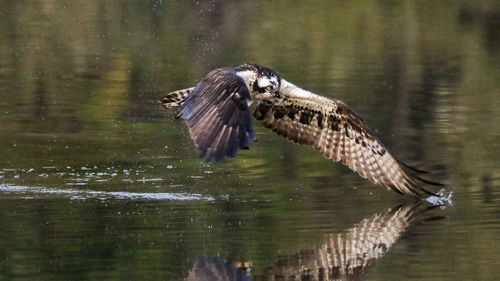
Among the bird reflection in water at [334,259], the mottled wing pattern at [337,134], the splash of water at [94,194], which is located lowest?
the bird reflection in water at [334,259]

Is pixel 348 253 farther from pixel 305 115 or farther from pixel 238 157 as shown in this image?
pixel 238 157

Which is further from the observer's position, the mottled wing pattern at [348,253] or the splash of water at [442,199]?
the splash of water at [442,199]

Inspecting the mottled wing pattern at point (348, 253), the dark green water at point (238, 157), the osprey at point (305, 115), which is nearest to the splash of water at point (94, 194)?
the dark green water at point (238, 157)

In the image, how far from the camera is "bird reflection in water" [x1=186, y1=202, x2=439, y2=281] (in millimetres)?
7289

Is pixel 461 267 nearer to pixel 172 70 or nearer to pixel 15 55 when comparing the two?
pixel 172 70

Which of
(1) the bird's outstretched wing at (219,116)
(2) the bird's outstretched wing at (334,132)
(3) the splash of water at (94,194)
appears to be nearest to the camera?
(1) the bird's outstretched wing at (219,116)

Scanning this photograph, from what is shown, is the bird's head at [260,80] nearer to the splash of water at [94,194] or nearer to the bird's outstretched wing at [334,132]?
the bird's outstretched wing at [334,132]

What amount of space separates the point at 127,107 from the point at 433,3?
36.3 feet

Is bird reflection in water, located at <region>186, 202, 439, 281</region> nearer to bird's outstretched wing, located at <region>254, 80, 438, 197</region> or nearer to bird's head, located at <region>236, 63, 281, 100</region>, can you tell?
bird's outstretched wing, located at <region>254, 80, 438, 197</region>

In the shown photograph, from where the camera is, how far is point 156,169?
10.7 m

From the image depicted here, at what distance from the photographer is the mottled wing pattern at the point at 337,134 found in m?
9.68

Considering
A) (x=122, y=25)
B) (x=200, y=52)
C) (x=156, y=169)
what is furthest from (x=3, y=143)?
(x=122, y=25)

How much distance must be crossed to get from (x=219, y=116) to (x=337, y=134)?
2.20m

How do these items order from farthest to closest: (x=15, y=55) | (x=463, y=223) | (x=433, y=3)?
(x=433, y=3) < (x=15, y=55) < (x=463, y=223)
